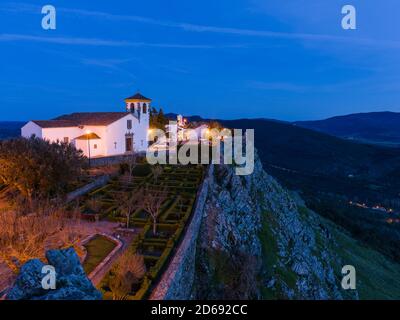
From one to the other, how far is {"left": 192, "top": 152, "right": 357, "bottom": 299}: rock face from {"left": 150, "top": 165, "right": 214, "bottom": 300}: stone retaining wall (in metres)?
1.31

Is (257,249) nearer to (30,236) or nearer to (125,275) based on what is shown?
(125,275)

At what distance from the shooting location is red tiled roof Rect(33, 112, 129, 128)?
46803 mm

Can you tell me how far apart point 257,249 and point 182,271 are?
17.5 m

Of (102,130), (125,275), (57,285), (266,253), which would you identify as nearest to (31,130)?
(102,130)

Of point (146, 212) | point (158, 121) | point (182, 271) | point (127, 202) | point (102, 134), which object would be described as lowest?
point (182, 271)

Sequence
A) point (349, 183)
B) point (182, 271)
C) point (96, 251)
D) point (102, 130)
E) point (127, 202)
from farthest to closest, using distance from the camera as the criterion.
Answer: point (349, 183) < point (102, 130) < point (127, 202) < point (96, 251) < point (182, 271)

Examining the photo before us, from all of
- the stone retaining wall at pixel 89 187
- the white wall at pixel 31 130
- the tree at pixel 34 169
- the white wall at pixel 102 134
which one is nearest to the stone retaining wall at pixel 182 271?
the stone retaining wall at pixel 89 187

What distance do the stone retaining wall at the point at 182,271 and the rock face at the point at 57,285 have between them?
14.5ft

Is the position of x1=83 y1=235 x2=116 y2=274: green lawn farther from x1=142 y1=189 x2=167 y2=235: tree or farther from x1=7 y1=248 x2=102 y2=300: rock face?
x1=7 y1=248 x2=102 y2=300: rock face

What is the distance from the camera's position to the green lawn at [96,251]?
20.5m

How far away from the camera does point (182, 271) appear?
2141 cm

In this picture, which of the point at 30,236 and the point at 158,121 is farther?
the point at 158,121

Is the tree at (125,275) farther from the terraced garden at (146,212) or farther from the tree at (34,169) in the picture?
the tree at (34,169)
